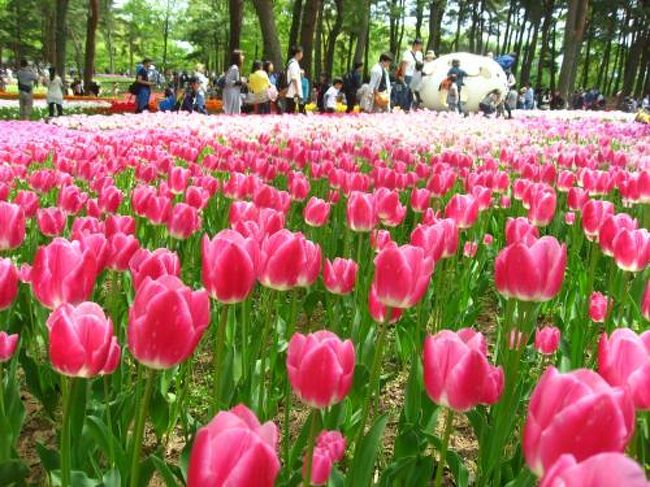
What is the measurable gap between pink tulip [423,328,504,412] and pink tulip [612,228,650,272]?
1059mm

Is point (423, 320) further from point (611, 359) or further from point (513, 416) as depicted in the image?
point (611, 359)

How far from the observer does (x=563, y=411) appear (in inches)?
32.3

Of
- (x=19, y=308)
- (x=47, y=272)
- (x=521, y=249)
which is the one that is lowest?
(x=19, y=308)

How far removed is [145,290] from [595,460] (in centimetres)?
78

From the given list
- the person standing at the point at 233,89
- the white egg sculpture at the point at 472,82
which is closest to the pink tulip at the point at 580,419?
the person standing at the point at 233,89

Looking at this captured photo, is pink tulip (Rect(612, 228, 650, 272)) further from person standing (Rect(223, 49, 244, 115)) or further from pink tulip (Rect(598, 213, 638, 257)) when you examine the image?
person standing (Rect(223, 49, 244, 115))

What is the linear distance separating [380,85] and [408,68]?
8.08 ft

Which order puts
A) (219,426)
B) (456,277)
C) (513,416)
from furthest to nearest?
(456,277) < (513,416) < (219,426)

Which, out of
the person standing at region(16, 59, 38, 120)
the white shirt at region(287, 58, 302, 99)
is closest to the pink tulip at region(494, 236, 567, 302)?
the white shirt at region(287, 58, 302, 99)

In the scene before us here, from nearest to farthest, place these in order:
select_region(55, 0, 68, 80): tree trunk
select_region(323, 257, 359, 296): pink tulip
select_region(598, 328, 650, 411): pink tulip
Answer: select_region(598, 328, 650, 411): pink tulip, select_region(323, 257, 359, 296): pink tulip, select_region(55, 0, 68, 80): tree trunk

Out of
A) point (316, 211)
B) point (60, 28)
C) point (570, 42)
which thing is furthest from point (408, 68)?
point (60, 28)

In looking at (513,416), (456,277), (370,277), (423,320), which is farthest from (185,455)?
(456,277)

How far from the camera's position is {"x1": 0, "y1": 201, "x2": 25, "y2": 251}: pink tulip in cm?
220

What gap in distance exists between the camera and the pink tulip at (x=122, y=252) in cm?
202
